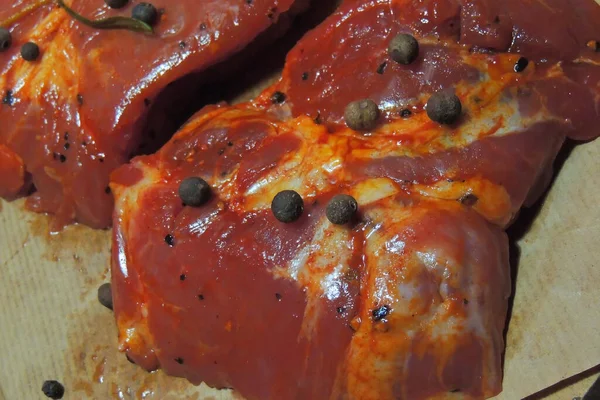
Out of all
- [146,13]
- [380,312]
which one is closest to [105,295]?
[146,13]

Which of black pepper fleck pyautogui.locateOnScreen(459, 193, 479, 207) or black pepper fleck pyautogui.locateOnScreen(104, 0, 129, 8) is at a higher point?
black pepper fleck pyautogui.locateOnScreen(104, 0, 129, 8)

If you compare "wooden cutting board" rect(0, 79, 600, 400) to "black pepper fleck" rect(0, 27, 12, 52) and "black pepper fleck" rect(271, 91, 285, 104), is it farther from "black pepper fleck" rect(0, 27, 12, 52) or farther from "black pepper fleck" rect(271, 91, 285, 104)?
"black pepper fleck" rect(0, 27, 12, 52)

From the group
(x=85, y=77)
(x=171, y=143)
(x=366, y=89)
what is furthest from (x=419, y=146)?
(x=85, y=77)

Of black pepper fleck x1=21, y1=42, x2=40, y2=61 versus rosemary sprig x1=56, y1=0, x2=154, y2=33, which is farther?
black pepper fleck x1=21, y1=42, x2=40, y2=61

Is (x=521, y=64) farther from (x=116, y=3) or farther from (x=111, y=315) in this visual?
(x=111, y=315)

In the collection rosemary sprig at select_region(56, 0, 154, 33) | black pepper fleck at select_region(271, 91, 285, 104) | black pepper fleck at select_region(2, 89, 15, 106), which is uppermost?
rosemary sprig at select_region(56, 0, 154, 33)

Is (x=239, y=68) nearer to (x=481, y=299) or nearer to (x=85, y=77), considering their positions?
(x=85, y=77)

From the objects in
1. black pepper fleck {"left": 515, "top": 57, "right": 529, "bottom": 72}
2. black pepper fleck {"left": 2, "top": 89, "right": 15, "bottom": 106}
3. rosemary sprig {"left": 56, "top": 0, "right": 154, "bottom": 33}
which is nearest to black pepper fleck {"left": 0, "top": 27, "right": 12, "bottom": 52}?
black pepper fleck {"left": 2, "top": 89, "right": 15, "bottom": 106}
